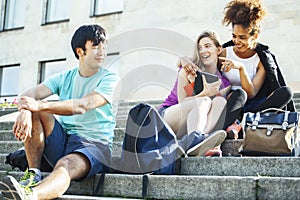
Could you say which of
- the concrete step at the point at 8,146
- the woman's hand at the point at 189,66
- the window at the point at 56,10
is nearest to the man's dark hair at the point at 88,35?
the woman's hand at the point at 189,66

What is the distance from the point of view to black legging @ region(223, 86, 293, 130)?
4730mm

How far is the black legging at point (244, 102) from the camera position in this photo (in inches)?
186

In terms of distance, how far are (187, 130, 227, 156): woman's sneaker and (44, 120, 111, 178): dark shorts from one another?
0.65 meters

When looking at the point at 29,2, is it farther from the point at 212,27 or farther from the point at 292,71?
the point at 292,71

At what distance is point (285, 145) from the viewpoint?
14.1 ft

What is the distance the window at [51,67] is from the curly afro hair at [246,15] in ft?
37.0

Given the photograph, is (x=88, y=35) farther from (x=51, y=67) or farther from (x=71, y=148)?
(x=51, y=67)

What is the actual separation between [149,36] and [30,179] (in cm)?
845

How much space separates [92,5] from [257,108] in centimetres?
1118

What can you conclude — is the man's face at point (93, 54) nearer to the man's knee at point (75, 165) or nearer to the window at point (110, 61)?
the window at point (110, 61)

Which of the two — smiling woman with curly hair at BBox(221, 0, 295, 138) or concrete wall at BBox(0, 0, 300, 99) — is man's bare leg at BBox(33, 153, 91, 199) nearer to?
smiling woman with curly hair at BBox(221, 0, 295, 138)

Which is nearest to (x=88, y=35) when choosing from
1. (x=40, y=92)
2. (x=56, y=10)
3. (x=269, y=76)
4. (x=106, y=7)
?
(x=40, y=92)

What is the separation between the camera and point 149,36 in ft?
39.6

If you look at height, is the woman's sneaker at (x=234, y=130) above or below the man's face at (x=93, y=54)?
below
